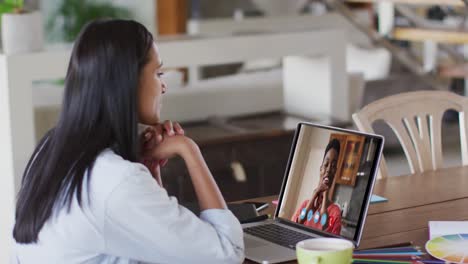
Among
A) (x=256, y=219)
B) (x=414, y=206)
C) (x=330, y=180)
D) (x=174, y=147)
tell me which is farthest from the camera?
(x=414, y=206)

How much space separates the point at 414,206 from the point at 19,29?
81.0 inches

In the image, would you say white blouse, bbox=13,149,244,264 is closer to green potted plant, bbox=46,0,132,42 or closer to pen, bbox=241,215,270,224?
pen, bbox=241,215,270,224

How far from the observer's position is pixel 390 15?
5941mm

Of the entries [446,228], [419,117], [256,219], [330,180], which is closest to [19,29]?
[419,117]

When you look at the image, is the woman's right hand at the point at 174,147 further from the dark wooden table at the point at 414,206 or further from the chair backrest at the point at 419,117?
the chair backrest at the point at 419,117

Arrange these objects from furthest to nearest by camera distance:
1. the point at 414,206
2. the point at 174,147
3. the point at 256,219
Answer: the point at 414,206
the point at 256,219
the point at 174,147

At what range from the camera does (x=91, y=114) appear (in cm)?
179

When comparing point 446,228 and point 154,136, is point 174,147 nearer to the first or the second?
point 154,136

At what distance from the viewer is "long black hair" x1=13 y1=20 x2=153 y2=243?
1.79 meters

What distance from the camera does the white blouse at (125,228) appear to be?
1.75m

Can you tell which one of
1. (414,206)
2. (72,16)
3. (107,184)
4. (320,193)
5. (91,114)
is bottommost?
(72,16)

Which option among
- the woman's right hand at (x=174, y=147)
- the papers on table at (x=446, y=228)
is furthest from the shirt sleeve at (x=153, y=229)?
the papers on table at (x=446, y=228)

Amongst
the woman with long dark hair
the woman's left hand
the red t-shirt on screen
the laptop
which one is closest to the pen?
the laptop

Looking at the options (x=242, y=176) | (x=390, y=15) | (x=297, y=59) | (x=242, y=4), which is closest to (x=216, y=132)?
(x=242, y=176)
